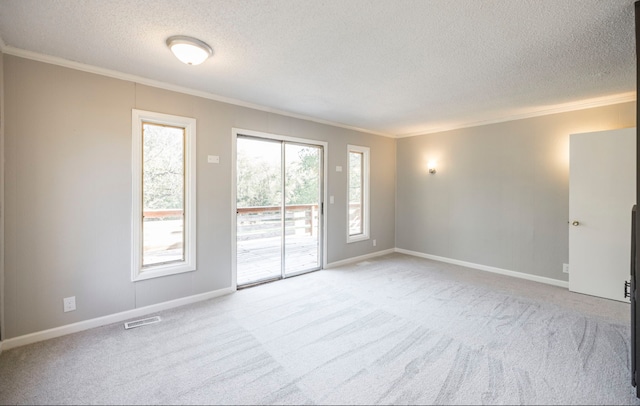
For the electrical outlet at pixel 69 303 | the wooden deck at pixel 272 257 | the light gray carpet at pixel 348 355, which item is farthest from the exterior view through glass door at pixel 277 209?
the electrical outlet at pixel 69 303

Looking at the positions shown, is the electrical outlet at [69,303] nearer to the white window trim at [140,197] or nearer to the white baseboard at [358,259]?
the white window trim at [140,197]

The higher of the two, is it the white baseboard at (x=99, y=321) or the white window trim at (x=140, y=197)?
the white window trim at (x=140, y=197)

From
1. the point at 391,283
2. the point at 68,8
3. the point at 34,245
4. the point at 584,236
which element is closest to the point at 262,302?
the point at 391,283

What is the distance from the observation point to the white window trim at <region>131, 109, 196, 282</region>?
3.01 m

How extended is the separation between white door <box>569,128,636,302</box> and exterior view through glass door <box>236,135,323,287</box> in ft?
12.1

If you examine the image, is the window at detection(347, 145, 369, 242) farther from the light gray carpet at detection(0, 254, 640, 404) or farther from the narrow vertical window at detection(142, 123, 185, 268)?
the narrow vertical window at detection(142, 123, 185, 268)

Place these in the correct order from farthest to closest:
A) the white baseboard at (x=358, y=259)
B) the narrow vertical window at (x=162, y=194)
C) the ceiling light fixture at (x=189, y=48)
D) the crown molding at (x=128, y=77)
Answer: the white baseboard at (x=358, y=259), the narrow vertical window at (x=162, y=194), the crown molding at (x=128, y=77), the ceiling light fixture at (x=189, y=48)

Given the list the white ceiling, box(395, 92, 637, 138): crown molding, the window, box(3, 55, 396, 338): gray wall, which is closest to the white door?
box(395, 92, 637, 138): crown molding

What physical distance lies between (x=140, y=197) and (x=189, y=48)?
5.72 feet

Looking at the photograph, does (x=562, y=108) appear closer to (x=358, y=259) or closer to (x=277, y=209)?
(x=358, y=259)

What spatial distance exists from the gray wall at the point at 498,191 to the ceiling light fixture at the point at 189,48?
4.58 m

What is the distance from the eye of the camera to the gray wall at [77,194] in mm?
2471

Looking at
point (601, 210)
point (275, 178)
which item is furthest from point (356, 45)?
point (601, 210)

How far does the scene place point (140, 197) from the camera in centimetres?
307
